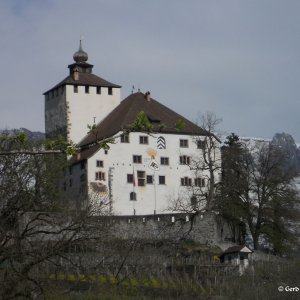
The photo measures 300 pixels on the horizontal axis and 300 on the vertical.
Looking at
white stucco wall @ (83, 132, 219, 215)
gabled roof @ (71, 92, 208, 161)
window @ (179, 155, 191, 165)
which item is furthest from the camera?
window @ (179, 155, 191, 165)

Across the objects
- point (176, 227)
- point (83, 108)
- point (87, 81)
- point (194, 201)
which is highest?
point (87, 81)

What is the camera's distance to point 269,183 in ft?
173

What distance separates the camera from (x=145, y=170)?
57.7 m

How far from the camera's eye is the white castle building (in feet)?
186

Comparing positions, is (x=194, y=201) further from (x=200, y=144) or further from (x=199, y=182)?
(x=200, y=144)

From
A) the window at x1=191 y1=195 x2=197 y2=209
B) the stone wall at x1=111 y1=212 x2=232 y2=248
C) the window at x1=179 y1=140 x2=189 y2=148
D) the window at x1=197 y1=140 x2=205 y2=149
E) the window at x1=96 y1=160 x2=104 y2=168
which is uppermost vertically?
the window at x1=179 y1=140 x2=189 y2=148

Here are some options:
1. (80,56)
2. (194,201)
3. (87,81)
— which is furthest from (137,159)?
(80,56)

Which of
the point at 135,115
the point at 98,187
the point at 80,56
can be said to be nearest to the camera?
the point at 98,187

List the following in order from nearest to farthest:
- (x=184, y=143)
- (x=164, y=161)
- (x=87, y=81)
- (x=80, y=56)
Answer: (x=164, y=161) < (x=184, y=143) < (x=87, y=81) < (x=80, y=56)

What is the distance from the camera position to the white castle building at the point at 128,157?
5672 centimetres

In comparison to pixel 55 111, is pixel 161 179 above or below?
below

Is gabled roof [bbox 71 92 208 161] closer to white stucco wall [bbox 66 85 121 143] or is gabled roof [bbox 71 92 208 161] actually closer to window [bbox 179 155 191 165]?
white stucco wall [bbox 66 85 121 143]

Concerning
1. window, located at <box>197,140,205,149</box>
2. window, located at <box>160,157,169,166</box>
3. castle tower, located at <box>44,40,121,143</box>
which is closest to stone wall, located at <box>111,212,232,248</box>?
window, located at <box>197,140,205,149</box>

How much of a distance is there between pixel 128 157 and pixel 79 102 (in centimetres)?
772
